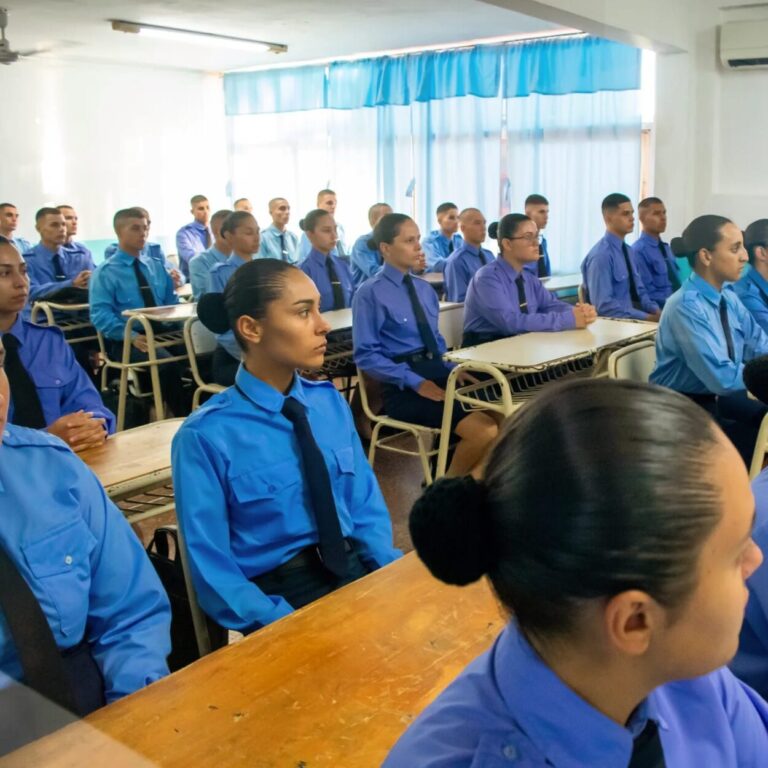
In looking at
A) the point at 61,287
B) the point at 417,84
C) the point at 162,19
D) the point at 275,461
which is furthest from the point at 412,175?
the point at 275,461

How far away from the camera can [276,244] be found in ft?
27.6

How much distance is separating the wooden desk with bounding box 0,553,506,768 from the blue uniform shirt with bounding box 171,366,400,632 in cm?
34

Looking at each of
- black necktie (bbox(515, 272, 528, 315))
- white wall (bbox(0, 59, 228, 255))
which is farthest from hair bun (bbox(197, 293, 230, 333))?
white wall (bbox(0, 59, 228, 255))

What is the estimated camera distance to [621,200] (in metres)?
5.35

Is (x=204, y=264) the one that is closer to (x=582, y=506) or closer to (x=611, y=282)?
(x=611, y=282)

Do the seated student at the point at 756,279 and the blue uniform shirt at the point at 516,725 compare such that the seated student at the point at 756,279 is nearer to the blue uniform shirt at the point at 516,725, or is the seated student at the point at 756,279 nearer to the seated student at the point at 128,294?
the seated student at the point at 128,294

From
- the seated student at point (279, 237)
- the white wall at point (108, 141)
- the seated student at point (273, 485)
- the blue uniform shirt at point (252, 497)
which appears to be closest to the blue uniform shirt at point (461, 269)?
the seated student at point (279, 237)

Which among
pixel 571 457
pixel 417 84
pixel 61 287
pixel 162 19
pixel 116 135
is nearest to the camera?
pixel 571 457

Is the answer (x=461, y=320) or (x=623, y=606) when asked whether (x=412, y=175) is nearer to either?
(x=461, y=320)

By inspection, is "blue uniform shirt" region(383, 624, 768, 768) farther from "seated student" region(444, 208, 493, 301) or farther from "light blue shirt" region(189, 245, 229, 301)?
"seated student" region(444, 208, 493, 301)

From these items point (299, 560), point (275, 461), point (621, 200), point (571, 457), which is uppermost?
point (621, 200)

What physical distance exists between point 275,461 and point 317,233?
4.01 metres

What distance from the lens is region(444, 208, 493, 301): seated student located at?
6022mm

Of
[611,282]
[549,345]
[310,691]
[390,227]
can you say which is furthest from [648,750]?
[611,282]
